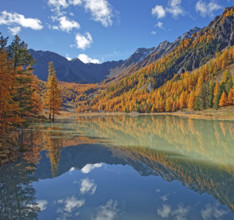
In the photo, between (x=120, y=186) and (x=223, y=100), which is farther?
(x=223, y=100)

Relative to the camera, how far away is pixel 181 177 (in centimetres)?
1103

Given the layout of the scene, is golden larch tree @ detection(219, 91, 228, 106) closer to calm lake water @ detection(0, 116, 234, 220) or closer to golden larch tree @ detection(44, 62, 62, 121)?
golden larch tree @ detection(44, 62, 62, 121)

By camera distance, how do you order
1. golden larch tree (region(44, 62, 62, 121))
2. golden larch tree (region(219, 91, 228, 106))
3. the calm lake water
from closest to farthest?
1. the calm lake water
2. golden larch tree (region(44, 62, 62, 121))
3. golden larch tree (region(219, 91, 228, 106))

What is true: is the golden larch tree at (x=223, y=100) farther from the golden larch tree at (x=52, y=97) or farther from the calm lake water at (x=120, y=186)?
the calm lake water at (x=120, y=186)

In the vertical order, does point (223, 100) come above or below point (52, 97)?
above

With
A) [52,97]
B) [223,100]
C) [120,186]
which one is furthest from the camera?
[223,100]

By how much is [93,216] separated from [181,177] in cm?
654

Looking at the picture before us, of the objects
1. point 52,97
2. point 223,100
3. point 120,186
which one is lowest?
point 120,186

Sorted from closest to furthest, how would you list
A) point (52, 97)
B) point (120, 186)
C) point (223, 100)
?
point (120, 186)
point (52, 97)
point (223, 100)

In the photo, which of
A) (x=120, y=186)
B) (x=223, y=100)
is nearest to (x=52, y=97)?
(x=120, y=186)

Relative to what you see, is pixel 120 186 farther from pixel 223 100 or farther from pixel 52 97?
pixel 223 100

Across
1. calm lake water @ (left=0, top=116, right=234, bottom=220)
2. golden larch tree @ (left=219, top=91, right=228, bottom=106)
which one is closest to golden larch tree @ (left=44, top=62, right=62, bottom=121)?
calm lake water @ (left=0, top=116, right=234, bottom=220)

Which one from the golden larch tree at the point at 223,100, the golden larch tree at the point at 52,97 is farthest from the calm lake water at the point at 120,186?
the golden larch tree at the point at 223,100

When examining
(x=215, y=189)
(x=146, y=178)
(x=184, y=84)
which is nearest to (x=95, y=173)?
(x=146, y=178)
